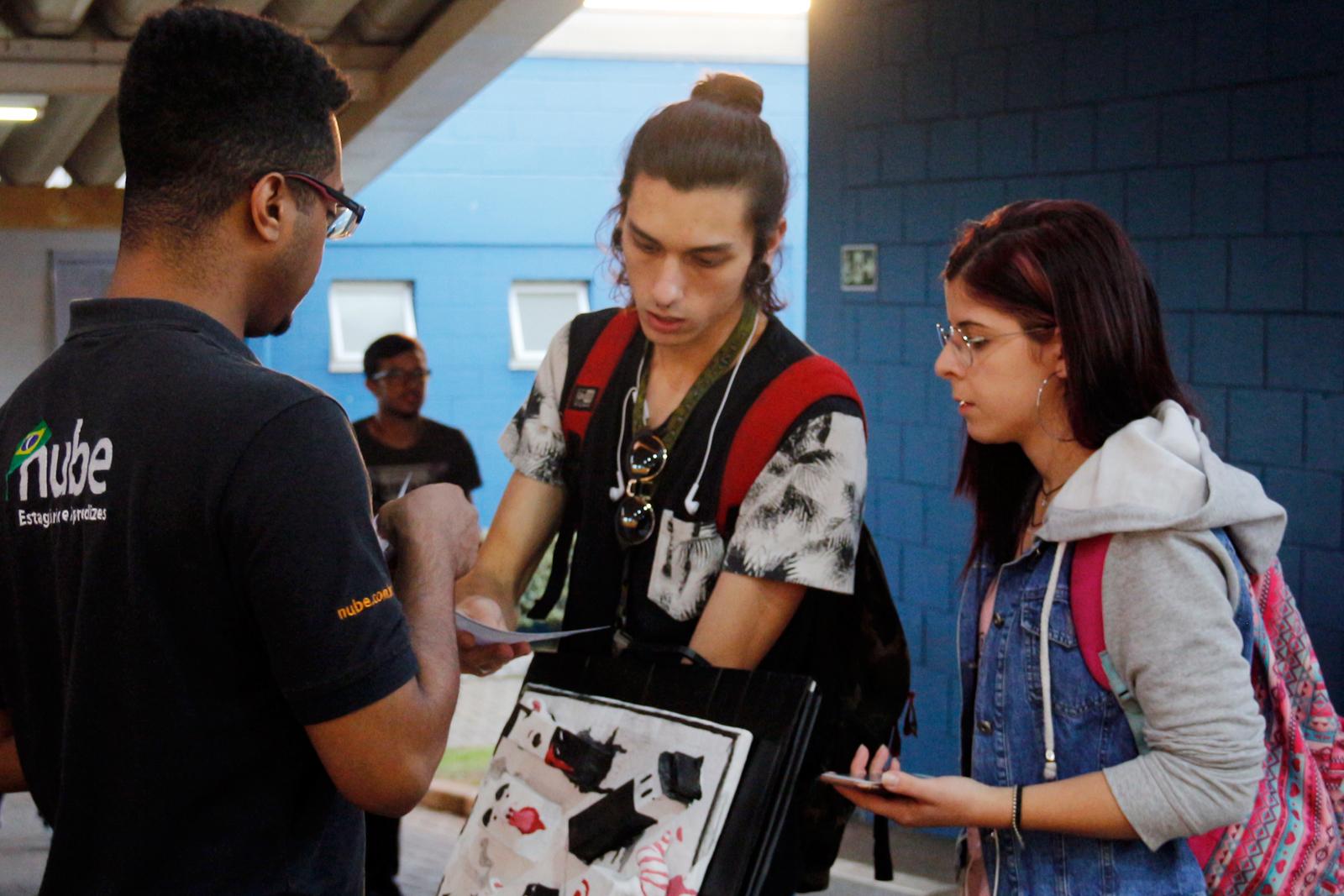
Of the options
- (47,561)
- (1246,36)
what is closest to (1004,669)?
(47,561)

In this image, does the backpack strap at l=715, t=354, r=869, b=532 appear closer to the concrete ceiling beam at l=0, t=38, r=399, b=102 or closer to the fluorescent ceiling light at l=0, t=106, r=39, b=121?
the concrete ceiling beam at l=0, t=38, r=399, b=102

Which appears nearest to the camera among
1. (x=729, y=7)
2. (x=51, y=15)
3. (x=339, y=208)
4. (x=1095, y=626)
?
(x=339, y=208)

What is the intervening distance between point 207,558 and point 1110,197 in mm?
4258

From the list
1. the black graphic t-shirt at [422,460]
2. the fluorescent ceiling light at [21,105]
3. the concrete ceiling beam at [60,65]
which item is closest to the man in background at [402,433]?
the black graphic t-shirt at [422,460]

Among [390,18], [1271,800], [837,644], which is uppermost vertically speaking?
[390,18]

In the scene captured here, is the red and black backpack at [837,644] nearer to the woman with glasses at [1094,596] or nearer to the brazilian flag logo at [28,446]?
the woman with glasses at [1094,596]

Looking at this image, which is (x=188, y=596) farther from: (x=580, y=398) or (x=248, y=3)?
(x=248, y=3)

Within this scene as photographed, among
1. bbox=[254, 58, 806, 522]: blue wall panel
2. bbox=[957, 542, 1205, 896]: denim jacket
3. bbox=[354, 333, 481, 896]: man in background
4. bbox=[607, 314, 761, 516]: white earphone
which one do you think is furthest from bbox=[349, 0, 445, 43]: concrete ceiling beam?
bbox=[254, 58, 806, 522]: blue wall panel

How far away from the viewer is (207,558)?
4.70 feet

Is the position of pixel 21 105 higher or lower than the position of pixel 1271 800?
higher

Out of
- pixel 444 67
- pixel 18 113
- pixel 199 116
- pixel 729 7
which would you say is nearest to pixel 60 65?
pixel 18 113

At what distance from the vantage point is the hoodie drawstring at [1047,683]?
188cm

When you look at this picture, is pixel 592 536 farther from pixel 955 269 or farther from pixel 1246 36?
pixel 1246 36

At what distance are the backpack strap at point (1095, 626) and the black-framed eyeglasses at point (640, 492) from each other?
25.6 inches
